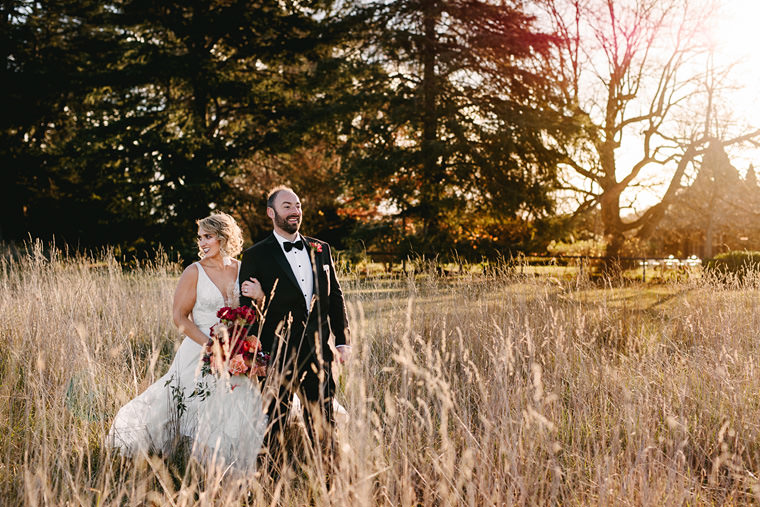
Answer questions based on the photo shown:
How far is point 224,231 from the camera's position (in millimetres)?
4137

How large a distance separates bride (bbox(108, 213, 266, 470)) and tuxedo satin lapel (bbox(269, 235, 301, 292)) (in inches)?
8.5

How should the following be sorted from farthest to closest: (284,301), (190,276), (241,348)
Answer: (190,276), (284,301), (241,348)

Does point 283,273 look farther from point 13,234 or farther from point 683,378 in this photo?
point 13,234

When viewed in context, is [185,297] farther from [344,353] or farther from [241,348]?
[344,353]

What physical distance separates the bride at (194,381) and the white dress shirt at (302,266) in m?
0.32

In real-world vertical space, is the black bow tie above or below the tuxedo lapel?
above

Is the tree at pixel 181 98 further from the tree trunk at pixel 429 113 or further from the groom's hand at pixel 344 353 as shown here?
the groom's hand at pixel 344 353

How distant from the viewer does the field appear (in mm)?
2402

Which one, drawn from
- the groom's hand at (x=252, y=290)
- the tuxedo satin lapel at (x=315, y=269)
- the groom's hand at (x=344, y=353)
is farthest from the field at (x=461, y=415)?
the groom's hand at (x=252, y=290)

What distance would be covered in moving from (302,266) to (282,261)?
0.55 ft

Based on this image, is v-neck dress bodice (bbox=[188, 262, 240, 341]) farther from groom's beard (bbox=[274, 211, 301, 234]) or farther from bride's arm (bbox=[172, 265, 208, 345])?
groom's beard (bbox=[274, 211, 301, 234])

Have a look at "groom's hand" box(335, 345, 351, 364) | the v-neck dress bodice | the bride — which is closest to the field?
"groom's hand" box(335, 345, 351, 364)

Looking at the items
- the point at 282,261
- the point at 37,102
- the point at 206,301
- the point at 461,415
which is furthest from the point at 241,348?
the point at 37,102

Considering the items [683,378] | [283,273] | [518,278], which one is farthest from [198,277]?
[518,278]
